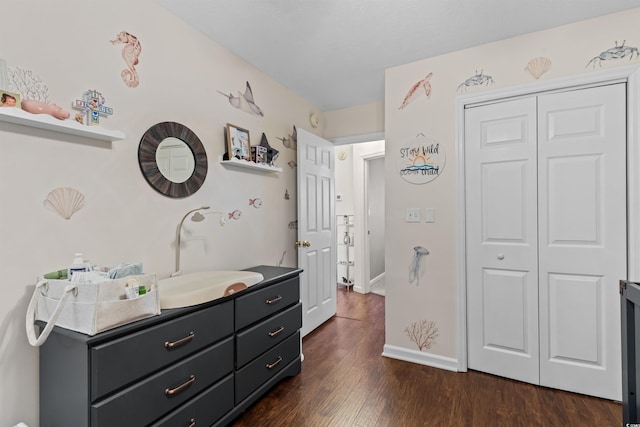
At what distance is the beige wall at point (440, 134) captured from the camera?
204 cm

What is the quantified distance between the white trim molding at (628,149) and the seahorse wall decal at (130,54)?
7.14ft

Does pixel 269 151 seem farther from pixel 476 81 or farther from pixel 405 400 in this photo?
pixel 405 400

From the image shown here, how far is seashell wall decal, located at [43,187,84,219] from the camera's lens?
54.7 inches

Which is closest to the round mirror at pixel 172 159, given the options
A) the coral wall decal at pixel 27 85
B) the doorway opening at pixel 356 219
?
the coral wall decal at pixel 27 85

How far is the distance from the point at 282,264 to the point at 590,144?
8.17ft

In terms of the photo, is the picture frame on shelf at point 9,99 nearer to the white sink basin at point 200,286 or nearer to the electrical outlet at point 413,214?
the white sink basin at point 200,286

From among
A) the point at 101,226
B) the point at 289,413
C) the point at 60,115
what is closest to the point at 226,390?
the point at 289,413

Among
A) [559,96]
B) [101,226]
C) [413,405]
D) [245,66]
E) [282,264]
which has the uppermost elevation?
[245,66]

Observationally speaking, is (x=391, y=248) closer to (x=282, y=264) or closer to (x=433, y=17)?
(x=282, y=264)

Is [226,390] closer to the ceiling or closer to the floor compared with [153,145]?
closer to the floor

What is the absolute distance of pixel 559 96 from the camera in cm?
209

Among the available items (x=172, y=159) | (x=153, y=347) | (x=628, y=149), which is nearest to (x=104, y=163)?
(x=172, y=159)

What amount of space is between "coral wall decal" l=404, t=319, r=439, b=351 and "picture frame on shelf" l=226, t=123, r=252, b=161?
1921 mm

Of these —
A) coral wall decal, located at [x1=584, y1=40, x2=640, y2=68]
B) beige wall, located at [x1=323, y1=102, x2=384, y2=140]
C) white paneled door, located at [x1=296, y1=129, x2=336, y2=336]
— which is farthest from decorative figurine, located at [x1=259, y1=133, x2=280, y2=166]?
coral wall decal, located at [x1=584, y1=40, x2=640, y2=68]
